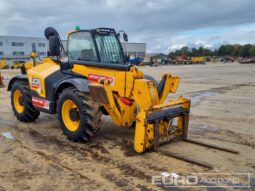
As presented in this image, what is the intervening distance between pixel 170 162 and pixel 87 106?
1.97 m

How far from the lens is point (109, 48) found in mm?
6969

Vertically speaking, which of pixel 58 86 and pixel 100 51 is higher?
pixel 100 51

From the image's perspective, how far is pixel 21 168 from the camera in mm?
5160

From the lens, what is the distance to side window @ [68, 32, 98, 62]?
674 centimetres

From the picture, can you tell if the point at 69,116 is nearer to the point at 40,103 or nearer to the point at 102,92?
the point at 102,92

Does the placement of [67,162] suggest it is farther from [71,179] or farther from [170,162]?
[170,162]

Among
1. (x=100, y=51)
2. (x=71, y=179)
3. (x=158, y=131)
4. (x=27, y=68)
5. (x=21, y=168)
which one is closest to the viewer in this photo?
(x=71, y=179)

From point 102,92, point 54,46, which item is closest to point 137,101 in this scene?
point 102,92

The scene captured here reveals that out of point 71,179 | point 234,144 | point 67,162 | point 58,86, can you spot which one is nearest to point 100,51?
point 58,86

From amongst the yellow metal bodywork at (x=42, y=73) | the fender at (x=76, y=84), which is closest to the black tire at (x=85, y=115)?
the fender at (x=76, y=84)

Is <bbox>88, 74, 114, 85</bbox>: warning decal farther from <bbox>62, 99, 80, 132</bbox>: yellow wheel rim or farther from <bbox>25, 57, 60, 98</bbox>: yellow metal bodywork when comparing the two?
<bbox>25, 57, 60, 98</bbox>: yellow metal bodywork

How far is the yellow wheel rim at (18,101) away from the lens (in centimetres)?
864

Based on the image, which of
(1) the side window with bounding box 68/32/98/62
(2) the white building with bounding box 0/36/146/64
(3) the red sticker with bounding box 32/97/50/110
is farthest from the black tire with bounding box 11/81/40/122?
(2) the white building with bounding box 0/36/146/64
